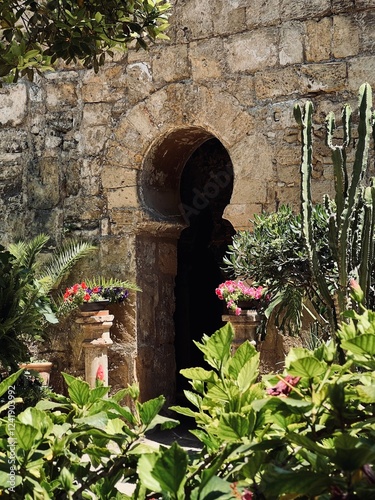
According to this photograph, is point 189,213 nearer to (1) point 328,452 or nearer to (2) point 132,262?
(2) point 132,262

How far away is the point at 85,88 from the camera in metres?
6.89

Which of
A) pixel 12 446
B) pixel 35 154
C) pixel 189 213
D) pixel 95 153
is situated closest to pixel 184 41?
pixel 95 153

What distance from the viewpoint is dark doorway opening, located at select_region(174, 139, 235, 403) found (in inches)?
322

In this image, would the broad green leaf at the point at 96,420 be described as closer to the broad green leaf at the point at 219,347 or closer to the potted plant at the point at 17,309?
the broad green leaf at the point at 219,347

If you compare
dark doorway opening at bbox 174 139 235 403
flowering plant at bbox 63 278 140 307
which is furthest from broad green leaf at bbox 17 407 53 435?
dark doorway opening at bbox 174 139 235 403

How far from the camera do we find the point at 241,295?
5.88 m

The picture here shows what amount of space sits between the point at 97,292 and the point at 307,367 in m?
5.33

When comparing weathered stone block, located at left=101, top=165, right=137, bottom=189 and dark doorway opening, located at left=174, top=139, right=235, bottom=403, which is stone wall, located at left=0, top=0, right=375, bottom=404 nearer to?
weathered stone block, located at left=101, top=165, right=137, bottom=189

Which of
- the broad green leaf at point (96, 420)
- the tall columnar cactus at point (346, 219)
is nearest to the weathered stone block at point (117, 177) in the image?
the tall columnar cactus at point (346, 219)

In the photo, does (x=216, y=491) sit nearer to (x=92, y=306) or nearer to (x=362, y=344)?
(x=362, y=344)

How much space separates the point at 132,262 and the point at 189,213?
1.72 m

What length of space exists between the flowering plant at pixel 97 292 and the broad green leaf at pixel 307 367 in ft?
17.2

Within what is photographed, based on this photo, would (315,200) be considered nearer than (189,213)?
Yes

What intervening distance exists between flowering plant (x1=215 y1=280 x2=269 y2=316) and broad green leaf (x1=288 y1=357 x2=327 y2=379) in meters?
4.58
